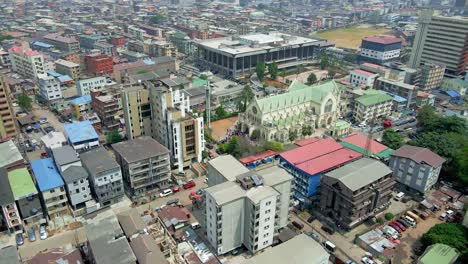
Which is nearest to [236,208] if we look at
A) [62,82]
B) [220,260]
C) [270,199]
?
[270,199]

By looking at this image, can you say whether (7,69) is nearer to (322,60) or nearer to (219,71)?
(219,71)

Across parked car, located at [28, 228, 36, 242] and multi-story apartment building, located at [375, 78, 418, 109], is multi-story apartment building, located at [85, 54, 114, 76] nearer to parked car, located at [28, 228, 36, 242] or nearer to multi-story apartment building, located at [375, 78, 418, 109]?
parked car, located at [28, 228, 36, 242]

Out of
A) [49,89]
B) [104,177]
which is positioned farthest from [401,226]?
[49,89]

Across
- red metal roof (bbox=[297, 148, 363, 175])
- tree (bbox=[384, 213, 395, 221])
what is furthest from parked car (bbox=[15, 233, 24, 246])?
tree (bbox=[384, 213, 395, 221])

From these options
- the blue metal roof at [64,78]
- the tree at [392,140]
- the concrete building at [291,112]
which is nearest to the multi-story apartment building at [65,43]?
the blue metal roof at [64,78]

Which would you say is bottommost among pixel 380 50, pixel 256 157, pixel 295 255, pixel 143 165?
pixel 256 157

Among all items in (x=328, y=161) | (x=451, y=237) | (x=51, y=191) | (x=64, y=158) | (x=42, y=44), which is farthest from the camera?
(x=42, y=44)

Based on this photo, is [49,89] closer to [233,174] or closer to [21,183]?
[21,183]
